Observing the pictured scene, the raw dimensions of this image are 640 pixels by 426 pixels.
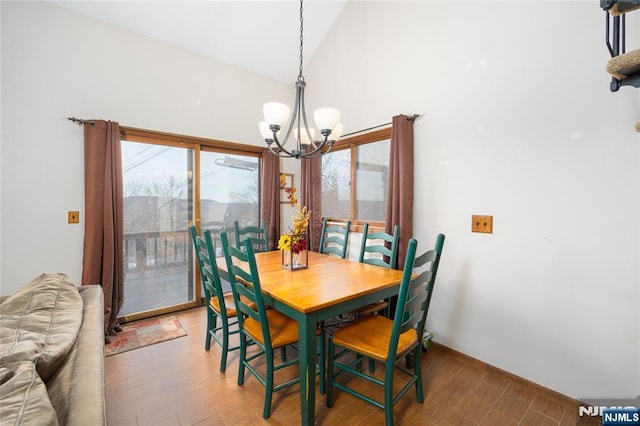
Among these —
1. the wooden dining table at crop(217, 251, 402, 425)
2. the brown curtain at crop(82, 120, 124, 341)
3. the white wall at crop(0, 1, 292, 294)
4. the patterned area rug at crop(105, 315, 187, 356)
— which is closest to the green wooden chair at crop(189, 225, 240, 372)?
the wooden dining table at crop(217, 251, 402, 425)

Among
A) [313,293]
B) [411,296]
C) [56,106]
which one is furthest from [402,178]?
[56,106]

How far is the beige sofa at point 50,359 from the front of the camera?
690 mm

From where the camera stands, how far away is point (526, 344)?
2.00 metres

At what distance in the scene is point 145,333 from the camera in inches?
107

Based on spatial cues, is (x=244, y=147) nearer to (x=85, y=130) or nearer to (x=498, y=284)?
(x=85, y=130)

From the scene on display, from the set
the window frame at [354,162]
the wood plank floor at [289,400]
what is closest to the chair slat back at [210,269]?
the wood plank floor at [289,400]

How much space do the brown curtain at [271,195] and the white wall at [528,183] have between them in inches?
72.9

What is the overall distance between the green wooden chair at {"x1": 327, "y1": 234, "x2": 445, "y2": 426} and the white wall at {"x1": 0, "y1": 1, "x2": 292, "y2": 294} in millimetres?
2706

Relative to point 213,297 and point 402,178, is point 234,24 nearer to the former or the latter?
point 402,178

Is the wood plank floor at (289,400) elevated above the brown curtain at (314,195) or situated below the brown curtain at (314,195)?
below

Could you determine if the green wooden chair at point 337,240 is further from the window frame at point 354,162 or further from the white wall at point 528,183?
the white wall at point 528,183

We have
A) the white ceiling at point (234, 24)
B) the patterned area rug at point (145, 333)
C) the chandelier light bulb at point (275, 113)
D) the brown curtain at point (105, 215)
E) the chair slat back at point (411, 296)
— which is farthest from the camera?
the white ceiling at point (234, 24)

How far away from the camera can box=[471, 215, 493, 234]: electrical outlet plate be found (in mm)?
2162

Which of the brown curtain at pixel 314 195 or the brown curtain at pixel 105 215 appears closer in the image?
the brown curtain at pixel 105 215
